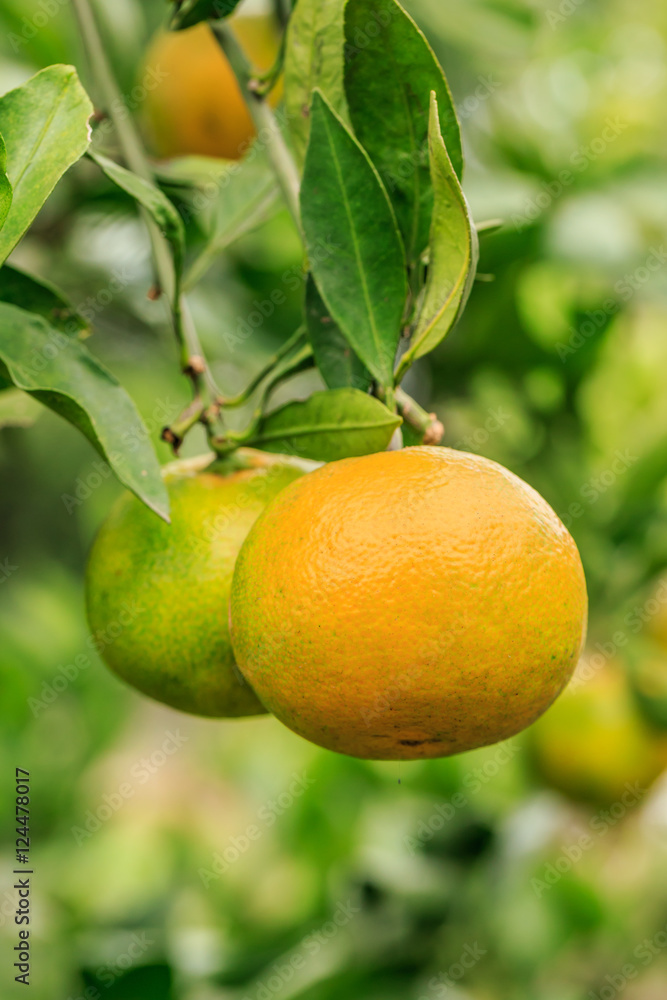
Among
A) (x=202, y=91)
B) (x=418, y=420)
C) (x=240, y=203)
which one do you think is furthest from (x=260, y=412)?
(x=202, y=91)

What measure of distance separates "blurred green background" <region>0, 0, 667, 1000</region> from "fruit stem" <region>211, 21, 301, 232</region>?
1.69ft

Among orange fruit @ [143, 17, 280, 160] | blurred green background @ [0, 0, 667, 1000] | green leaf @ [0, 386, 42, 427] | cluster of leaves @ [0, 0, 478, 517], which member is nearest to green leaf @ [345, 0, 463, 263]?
cluster of leaves @ [0, 0, 478, 517]

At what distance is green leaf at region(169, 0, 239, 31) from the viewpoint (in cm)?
79

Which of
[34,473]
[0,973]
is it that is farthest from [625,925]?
[34,473]

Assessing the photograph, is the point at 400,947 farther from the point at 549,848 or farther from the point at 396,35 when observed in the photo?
the point at 396,35

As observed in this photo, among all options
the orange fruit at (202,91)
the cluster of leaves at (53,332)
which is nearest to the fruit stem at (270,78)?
the cluster of leaves at (53,332)

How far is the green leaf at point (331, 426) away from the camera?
64 cm

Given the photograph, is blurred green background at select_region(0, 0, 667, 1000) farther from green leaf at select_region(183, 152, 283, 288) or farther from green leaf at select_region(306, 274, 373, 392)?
green leaf at select_region(306, 274, 373, 392)

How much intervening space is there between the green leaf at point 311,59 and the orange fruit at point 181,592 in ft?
0.96

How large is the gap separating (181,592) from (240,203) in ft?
1.32

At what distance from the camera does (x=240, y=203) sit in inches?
34.8

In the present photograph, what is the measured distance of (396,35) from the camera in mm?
628

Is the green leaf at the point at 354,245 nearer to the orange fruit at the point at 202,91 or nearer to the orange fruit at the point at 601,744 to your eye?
the orange fruit at the point at 202,91

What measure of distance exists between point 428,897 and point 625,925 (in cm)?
44
